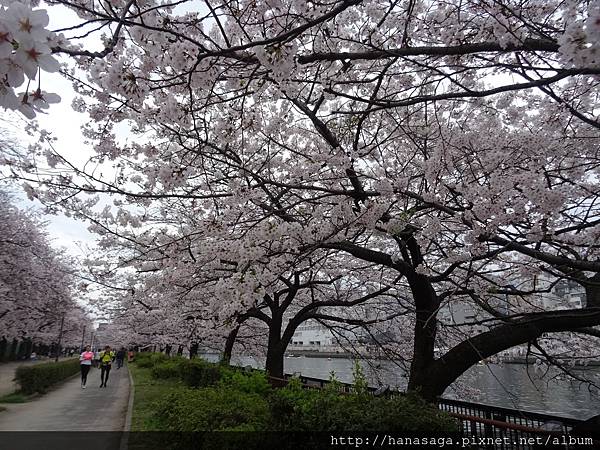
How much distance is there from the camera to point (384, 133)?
7.41 metres

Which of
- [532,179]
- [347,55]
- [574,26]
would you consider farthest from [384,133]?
[574,26]

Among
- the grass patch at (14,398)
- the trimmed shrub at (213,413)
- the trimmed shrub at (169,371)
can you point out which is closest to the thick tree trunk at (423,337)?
the trimmed shrub at (213,413)

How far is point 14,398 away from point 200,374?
540cm

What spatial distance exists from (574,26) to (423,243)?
4502 mm

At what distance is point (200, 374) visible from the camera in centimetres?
1229

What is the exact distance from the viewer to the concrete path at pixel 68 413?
26.9 feet

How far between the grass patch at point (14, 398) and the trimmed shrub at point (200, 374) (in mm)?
4581

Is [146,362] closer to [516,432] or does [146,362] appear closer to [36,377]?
[36,377]

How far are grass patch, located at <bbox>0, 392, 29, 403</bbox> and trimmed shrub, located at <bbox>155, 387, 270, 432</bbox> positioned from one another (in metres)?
7.16

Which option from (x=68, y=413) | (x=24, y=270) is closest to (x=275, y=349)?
(x=68, y=413)

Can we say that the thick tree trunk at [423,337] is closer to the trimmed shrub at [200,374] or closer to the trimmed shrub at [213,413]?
the trimmed shrub at [213,413]

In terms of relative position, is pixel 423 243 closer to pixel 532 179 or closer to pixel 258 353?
pixel 532 179

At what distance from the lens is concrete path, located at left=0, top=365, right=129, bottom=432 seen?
821cm

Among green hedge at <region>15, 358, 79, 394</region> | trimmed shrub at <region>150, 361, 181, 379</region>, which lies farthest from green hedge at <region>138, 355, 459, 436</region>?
trimmed shrub at <region>150, 361, 181, 379</region>
